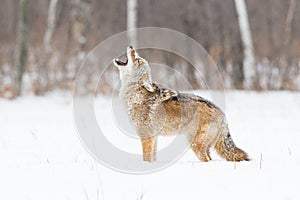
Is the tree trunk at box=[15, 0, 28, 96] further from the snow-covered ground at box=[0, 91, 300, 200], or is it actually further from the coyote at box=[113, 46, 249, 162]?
the coyote at box=[113, 46, 249, 162]

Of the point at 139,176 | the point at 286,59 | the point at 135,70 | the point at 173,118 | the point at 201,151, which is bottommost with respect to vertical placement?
the point at 139,176

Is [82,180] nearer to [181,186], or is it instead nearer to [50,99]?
[181,186]

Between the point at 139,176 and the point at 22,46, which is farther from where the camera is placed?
the point at 22,46

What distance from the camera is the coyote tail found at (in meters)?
5.15

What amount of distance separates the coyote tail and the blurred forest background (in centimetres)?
863

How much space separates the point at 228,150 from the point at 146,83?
1212 millimetres

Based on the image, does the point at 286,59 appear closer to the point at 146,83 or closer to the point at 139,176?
the point at 146,83

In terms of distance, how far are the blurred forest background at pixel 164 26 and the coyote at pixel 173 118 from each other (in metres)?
8.18

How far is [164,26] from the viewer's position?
15.8 m

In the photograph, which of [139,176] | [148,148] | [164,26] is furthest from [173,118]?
[164,26]

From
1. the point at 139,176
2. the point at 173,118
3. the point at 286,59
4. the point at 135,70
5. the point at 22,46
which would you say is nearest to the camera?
the point at 139,176

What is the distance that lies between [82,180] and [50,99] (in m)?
9.00

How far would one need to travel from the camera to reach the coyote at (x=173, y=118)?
5.15m

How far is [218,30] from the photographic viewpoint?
49.4 feet
